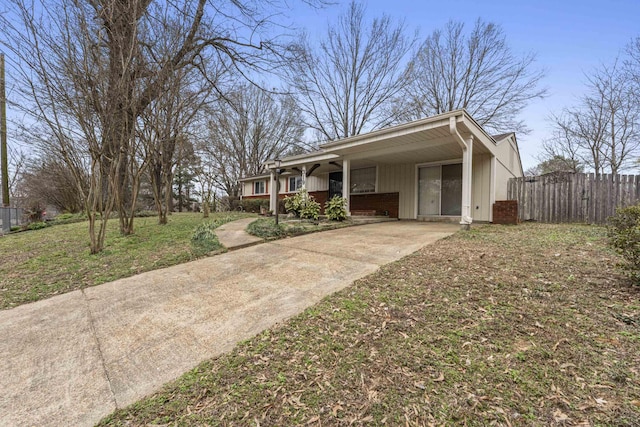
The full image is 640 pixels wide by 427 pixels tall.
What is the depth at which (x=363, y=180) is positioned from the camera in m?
11.4

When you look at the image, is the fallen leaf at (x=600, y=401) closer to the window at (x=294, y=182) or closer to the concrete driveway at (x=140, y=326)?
the concrete driveway at (x=140, y=326)

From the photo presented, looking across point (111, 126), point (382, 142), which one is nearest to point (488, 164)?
point (382, 142)

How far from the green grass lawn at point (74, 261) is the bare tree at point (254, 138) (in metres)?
16.6

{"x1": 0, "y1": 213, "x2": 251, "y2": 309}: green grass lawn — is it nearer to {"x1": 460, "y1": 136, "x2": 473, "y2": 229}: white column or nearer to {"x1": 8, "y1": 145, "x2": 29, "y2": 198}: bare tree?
{"x1": 460, "y1": 136, "x2": 473, "y2": 229}: white column

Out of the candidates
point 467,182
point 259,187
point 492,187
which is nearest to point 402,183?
point 492,187

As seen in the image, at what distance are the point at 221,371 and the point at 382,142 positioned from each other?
7.17 metres

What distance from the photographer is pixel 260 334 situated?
2328 mm

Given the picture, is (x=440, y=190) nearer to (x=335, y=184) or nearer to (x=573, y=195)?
(x=573, y=195)

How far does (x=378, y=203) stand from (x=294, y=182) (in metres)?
5.72

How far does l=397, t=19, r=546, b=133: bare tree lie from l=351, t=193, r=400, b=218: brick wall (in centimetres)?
968

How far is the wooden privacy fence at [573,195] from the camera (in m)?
7.44

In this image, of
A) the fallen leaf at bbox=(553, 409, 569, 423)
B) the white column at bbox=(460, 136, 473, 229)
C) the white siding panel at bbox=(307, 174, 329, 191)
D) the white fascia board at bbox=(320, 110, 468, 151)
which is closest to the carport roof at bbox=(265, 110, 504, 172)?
the white fascia board at bbox=(320, 110, 468, 151)

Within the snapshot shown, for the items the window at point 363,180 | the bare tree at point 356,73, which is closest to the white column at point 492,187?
the window at point 363,180

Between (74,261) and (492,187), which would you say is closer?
(74,261)
